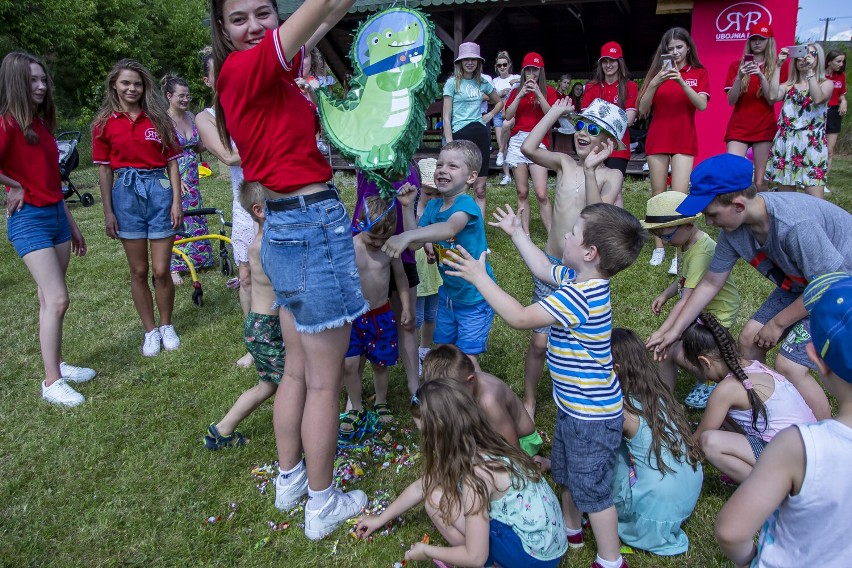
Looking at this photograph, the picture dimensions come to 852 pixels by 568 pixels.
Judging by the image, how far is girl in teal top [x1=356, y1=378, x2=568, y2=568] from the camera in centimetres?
212

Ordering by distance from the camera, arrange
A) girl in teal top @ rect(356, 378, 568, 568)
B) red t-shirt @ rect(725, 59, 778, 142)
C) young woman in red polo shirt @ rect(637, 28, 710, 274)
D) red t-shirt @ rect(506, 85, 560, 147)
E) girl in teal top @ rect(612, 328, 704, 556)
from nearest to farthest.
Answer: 1. girl in teal top @ rect(356, 378, 568, 568)
2. girl in teal top @ rect(612, 328, 704, 556)
3. young woman in red polo shirt @ rect(637, 28, 710, 274)
4. red t-shirt @ rect(725, 59, 778, 142)
5. red t-shirt @ rect(506, 85, 560, 147)

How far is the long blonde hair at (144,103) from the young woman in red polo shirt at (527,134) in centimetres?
338

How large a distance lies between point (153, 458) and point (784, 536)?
2892 mm

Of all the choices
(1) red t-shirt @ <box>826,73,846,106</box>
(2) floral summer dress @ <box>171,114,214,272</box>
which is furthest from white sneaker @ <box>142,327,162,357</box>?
(1) red t-shirt @ <box>826,73,846,106</box>

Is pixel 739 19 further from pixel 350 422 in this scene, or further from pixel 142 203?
pixel 350 422

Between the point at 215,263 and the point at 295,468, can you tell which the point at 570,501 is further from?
the point at 215,263

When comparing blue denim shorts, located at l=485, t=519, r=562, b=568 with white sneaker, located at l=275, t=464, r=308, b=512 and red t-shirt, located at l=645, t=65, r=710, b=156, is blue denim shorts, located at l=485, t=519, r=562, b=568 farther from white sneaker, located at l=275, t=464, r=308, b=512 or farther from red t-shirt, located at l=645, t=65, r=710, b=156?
red t-shirt, located at l=645, t=65, r=710, b=156

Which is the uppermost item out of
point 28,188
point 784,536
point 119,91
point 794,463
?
point 119,91

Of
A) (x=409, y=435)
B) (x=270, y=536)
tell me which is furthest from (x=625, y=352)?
(x=270, y=536)

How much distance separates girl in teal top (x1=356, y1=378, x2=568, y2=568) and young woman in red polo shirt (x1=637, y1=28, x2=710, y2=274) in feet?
12.6

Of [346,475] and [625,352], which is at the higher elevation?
[625,352]

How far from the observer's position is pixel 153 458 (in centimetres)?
320

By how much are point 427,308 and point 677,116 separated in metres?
3.33

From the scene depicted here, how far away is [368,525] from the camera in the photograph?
2.50m
